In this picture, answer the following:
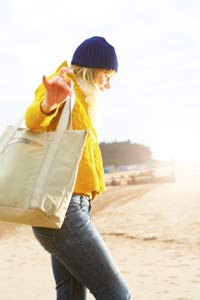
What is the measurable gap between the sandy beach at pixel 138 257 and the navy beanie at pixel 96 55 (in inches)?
135

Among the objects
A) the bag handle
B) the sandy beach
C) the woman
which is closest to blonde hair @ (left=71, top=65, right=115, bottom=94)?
the woman

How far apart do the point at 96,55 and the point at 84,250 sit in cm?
85

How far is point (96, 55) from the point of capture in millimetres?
2422

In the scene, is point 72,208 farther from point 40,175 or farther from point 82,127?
point 82,127

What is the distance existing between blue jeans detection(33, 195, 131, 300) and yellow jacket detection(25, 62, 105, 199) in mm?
65

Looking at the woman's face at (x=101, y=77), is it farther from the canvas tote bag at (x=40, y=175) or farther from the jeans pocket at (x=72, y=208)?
the jeans pocket at (x=72, y=208)

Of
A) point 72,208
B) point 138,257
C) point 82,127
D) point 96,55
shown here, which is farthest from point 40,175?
point 138,257

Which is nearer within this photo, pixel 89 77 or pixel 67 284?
pixel 89 77

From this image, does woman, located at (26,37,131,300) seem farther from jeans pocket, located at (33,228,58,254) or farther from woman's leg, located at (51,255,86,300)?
woman's leg, located at (51,255,86,300)

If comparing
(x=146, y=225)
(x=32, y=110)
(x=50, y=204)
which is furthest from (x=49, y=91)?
(x=146, y=225)

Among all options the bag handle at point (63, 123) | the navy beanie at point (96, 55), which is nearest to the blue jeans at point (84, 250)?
the bag handle at point (63, 123)

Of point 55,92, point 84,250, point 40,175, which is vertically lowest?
point 84,250

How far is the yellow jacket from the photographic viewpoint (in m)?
2.18

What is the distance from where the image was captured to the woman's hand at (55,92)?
2.12m
